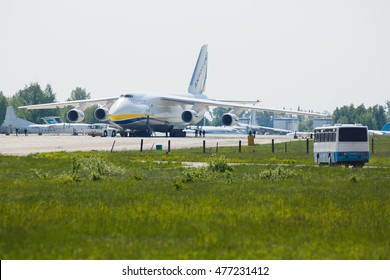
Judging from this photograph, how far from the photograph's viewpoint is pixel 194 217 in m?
17.8

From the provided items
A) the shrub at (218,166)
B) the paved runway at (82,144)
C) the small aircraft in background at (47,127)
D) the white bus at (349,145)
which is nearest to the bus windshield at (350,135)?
the white bus at (349,145)

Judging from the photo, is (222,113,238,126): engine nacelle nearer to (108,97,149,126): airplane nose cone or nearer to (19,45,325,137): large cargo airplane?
(19,45,325,137): large cargo airplane

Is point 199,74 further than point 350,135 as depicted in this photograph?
Yes

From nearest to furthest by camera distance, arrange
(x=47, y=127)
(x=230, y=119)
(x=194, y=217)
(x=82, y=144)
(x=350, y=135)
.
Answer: (x=194, y=217) → (x=350, y=135) → (x=82, y=144) → (x=230, y=119) → (x=47, y=127)

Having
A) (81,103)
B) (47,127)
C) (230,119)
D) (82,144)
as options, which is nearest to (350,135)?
(82,144)

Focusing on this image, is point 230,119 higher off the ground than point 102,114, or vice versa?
point 102,114

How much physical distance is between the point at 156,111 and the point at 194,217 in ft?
266

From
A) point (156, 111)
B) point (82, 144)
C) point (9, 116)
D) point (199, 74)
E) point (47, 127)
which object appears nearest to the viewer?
point (82, 144)

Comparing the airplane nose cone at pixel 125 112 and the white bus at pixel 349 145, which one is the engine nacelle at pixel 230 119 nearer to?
the airplane nose cone at pixel 125 112

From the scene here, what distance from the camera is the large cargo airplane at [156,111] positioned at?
93750 millimetres

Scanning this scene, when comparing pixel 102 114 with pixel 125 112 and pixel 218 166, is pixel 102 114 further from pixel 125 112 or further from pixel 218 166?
pixel 218 166

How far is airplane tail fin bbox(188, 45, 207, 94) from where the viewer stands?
378 ft

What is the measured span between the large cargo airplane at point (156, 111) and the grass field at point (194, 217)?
62.6 metres


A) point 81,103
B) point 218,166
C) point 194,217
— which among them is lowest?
point 218,166
